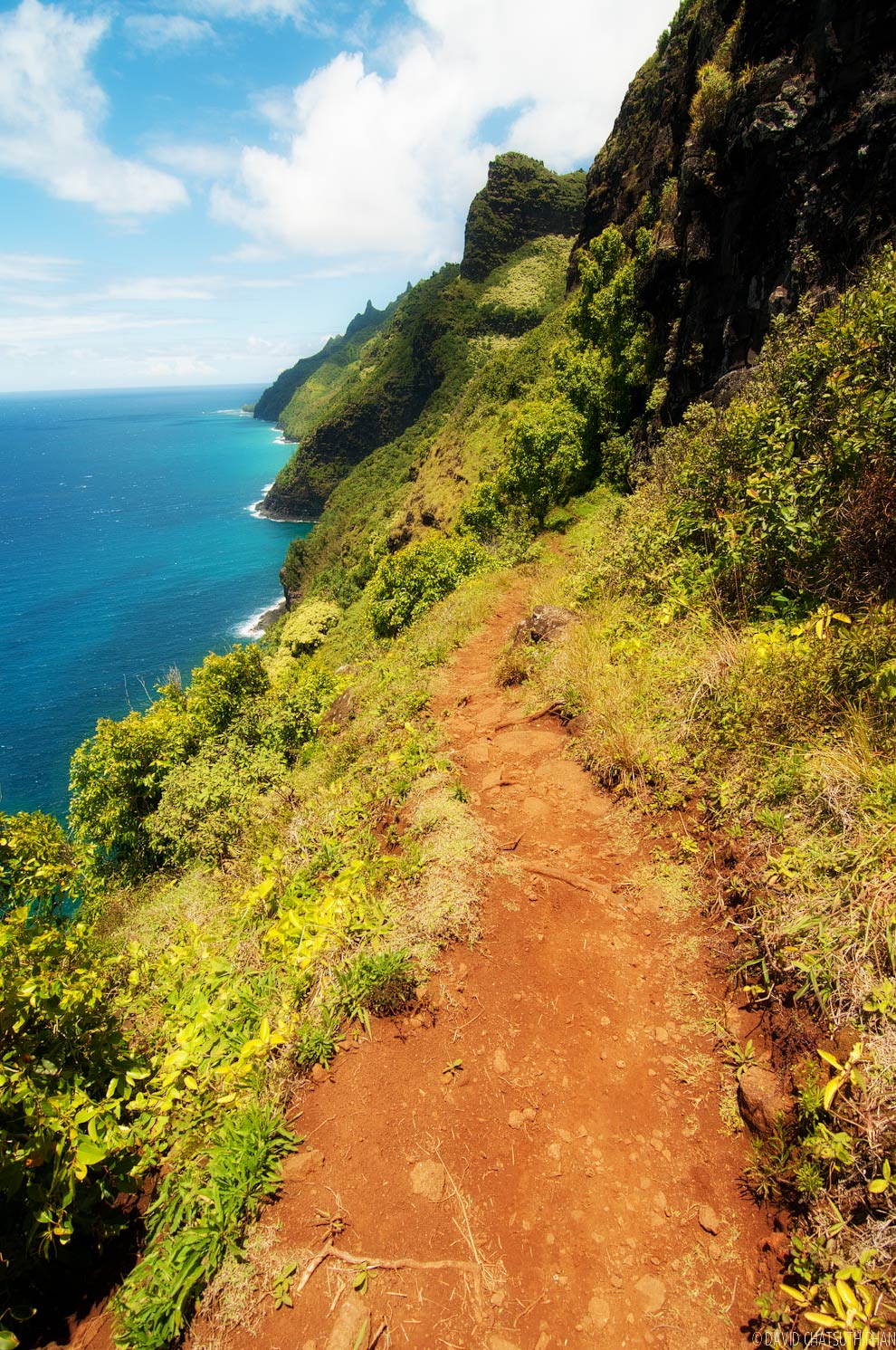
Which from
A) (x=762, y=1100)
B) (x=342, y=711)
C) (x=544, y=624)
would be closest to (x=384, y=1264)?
(x=762, y=1100)

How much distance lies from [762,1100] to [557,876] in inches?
84.2

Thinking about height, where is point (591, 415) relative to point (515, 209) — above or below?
below

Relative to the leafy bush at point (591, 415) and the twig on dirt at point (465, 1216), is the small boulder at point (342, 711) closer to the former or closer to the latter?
the twig on dirt at point (465, 1216)

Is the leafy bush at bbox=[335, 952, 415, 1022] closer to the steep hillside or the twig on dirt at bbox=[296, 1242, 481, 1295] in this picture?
the twig on dirt at bbox=[296, 1242, 481, 1295]

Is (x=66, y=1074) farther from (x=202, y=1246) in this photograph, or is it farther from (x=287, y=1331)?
(x=287, y=1331)

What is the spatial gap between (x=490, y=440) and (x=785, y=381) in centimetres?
4757

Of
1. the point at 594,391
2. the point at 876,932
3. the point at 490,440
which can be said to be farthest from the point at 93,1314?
the point at 490,440

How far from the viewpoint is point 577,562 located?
13695mm

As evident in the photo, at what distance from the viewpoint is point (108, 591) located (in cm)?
7506

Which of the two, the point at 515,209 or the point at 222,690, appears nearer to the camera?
the point at 222,690

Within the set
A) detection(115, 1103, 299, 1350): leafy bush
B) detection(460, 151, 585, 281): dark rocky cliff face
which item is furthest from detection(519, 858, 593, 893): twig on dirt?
detection(460, 151, 585, 281): dark rocky cliff face

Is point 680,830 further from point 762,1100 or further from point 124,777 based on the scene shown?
point 124,777

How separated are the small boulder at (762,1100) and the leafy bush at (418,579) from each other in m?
15.8

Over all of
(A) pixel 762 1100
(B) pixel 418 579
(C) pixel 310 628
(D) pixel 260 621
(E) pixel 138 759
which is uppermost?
(B) pixel 418 579
